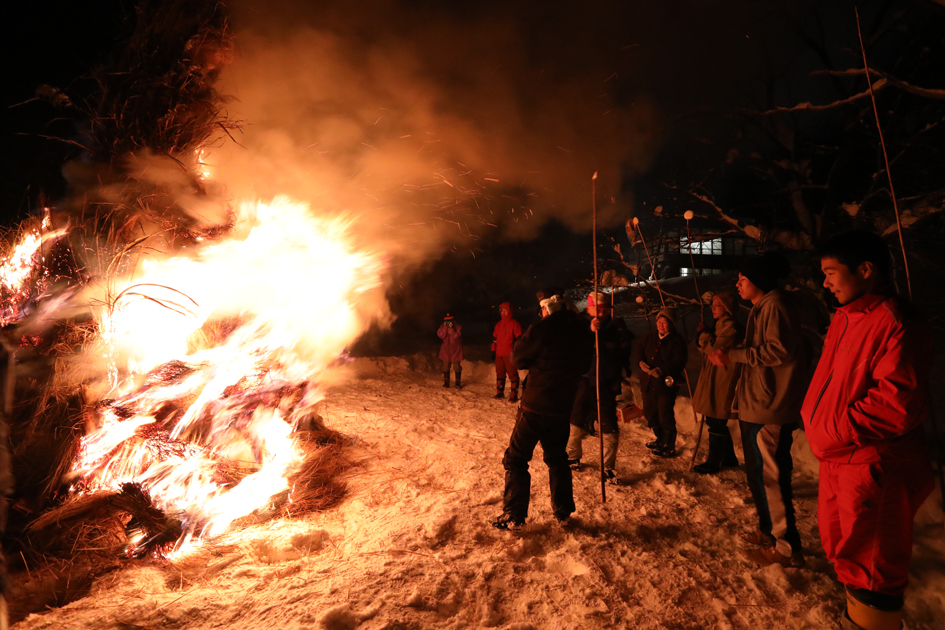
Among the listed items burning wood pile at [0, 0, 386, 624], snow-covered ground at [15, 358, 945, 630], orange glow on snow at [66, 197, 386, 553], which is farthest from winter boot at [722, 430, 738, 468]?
orange glow on snow at [66, 197, 386, 553]

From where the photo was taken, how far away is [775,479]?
3.22 meters

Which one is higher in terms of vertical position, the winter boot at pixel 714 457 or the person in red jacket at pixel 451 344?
the person in red jacket at pixel 451 344

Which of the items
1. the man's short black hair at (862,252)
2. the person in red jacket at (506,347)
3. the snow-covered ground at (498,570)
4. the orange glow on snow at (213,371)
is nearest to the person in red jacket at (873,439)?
the man's short black hair at (862,252)

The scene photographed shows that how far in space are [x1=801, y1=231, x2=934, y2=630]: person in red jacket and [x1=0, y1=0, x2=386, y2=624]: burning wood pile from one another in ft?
13.8

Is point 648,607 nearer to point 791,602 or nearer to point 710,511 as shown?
point 791,602

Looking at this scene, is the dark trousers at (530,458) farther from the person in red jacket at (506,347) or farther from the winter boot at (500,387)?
the winter boot at (500,387)

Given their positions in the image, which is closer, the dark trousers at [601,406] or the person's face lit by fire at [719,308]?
the person's face lit by fire at [719,308]

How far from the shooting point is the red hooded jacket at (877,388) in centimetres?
214

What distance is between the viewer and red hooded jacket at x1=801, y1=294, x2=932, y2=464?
2.14 meters

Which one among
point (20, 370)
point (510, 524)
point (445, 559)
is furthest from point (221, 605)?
point (20, 370)

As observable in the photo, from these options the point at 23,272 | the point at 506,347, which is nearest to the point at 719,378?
the point at 506,347

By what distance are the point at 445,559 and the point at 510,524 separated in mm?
734

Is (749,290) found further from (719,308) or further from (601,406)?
(601,406)

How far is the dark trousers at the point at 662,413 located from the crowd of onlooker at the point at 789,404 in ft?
0.06
